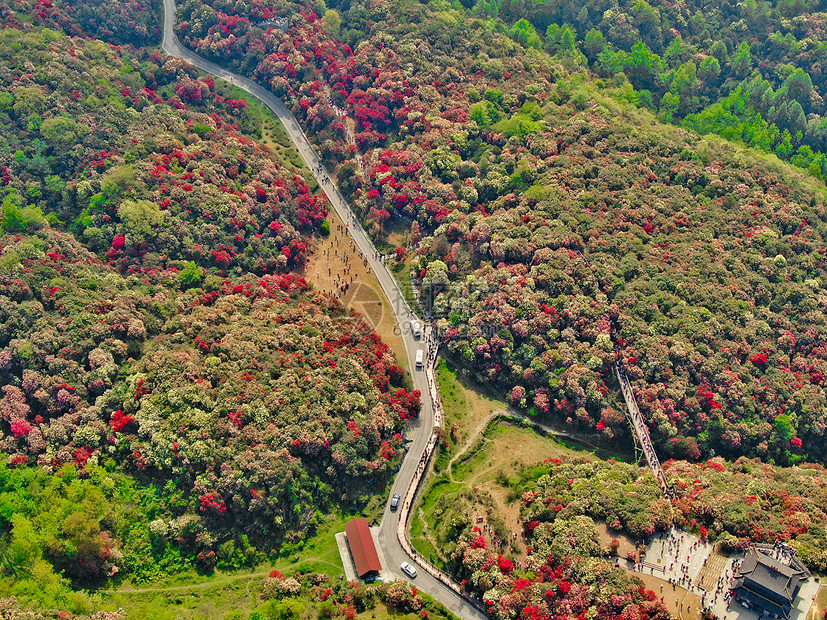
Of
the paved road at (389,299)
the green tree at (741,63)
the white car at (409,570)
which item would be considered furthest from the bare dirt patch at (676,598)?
the green tree at (741,63)

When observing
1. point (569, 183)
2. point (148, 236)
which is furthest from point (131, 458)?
point (569, 183)

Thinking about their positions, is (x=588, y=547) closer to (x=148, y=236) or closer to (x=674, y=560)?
(x=674, y=560)

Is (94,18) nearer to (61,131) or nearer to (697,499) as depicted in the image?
(61,131)

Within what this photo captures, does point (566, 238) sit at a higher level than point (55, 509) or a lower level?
higher

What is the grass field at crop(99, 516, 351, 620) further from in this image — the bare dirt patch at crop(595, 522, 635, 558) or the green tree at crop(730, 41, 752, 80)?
the green tree at crop(730, 41, 752, 80)

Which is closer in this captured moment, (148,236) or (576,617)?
(576,617)

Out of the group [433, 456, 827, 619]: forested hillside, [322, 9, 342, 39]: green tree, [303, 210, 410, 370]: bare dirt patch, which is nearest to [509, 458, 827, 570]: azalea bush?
[433, 456, 827, 619]: forested hillside
